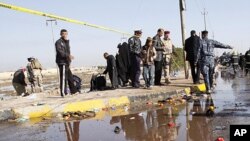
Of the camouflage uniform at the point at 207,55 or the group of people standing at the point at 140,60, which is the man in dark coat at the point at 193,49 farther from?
the camouflage uniform at the point at 207,55

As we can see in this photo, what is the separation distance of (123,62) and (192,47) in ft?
8.39

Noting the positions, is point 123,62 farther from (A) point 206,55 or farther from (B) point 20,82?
(B) point 20,82

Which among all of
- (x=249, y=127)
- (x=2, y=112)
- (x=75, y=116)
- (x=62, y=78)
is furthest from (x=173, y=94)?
(x=249, y=127)

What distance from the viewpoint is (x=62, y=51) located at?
11070mm

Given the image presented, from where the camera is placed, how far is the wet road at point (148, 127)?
6.54 meters

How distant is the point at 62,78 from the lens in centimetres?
1117

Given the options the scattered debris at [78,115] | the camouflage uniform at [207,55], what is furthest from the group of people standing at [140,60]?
the scattered debris at [78,115]

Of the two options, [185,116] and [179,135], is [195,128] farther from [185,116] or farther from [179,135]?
[185,116]

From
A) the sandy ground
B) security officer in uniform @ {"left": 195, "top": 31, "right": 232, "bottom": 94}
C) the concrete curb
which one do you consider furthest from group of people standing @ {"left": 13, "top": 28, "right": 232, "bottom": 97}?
the sandy ground

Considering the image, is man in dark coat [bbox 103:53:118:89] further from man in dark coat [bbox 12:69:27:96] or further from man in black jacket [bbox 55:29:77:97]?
man in dark coat [bbox 12:69:27:96]

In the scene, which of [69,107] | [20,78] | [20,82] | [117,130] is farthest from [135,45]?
[20,82]

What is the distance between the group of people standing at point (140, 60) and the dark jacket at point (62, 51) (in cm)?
233

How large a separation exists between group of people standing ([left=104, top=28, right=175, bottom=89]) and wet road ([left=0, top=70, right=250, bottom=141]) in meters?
3.32

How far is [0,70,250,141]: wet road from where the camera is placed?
654 centimetres
